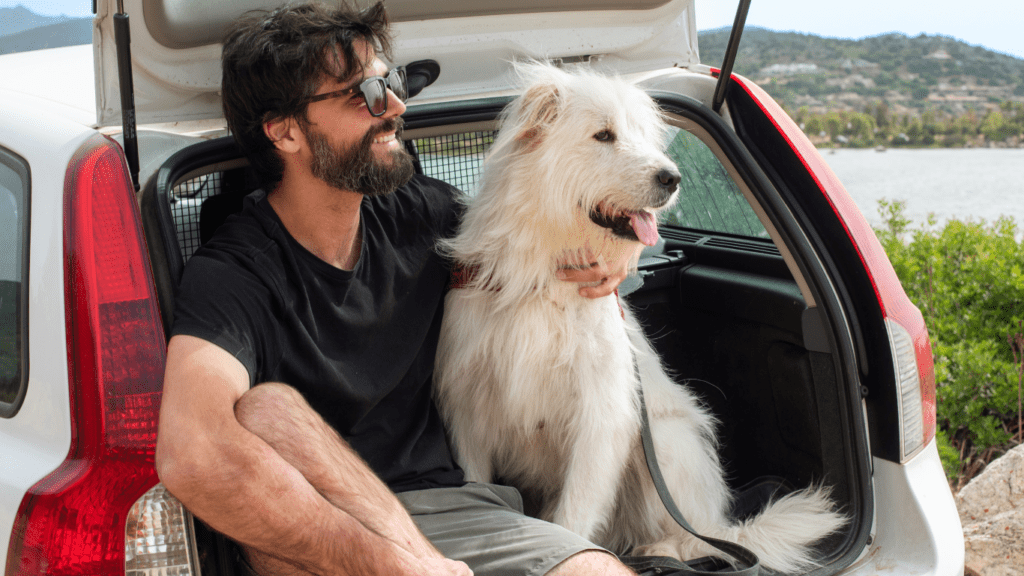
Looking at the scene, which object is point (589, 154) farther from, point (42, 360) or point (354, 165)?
point (42, 360)

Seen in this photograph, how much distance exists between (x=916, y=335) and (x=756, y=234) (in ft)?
3.42

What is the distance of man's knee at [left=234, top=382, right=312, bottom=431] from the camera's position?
147 cm

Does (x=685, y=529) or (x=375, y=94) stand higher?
(x=375, y=94)

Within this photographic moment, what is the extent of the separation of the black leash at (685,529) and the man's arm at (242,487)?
84 cm

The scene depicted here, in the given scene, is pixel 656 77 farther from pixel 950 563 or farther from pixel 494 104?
pixel 950 563

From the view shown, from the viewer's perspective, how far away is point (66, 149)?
1346 mm

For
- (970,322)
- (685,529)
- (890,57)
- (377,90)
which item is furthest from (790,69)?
(377,90)

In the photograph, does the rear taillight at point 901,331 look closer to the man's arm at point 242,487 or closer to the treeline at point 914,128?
the man's arm at point 242,487

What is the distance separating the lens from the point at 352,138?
6.48 feet

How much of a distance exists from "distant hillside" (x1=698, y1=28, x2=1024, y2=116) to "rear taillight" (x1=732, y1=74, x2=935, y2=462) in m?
14.6

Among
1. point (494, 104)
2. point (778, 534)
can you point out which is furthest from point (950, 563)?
point (494, 104)

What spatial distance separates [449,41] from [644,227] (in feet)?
2.71

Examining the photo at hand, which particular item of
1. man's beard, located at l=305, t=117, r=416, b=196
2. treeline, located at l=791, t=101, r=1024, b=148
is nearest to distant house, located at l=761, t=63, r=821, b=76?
treeline, located at l=791, t=101, r=1024, b=148

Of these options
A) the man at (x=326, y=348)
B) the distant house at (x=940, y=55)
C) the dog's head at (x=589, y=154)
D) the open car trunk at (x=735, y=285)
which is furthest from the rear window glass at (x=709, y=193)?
the distant house at (x=940, y=55)
